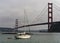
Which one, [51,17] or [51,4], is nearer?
[51,17]

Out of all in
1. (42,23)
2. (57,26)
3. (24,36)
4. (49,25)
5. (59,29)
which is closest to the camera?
(24,36)

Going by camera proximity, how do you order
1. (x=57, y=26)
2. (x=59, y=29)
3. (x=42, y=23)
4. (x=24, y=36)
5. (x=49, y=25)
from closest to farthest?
(x=24, y=36) → (x=42, y=23) → (x=49, y=25) → (x=57, y=26) → (x=59, y=29)

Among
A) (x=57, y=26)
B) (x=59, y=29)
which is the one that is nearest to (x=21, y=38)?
(x=57, y=26)

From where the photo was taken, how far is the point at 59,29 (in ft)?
236

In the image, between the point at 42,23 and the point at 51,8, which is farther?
the point at 51,8

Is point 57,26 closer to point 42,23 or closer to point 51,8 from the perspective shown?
point 51,8

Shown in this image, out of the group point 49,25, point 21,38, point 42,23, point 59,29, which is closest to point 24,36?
point 21,38

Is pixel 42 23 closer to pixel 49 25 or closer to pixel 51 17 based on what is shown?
pixel 49 25

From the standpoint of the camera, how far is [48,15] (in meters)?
69.1

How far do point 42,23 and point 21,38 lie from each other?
281 inches

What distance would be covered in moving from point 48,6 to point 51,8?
1.11 meters

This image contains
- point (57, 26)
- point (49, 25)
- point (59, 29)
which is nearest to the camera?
point (49, 25)

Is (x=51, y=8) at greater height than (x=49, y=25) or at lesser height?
greater

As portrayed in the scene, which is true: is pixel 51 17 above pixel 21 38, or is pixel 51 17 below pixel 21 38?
above
